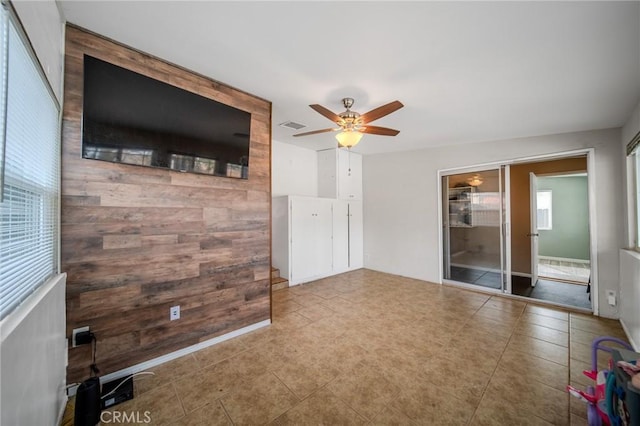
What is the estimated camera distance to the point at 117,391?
174 centimetres

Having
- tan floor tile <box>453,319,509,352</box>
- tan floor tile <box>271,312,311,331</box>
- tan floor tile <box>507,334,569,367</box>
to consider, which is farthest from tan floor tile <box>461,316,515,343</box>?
tan floor tile <box>271,312,311,331</box>

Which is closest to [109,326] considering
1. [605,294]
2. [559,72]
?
[559,72]

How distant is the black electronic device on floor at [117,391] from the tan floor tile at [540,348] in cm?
338

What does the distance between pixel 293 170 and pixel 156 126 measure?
2.99 metres

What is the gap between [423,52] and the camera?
73.9 inches

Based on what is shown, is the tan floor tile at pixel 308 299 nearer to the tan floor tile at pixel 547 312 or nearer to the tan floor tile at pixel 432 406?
the tan floor tile at pixel 432 406

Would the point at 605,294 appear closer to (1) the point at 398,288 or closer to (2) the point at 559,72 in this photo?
(1) the point at 398,288

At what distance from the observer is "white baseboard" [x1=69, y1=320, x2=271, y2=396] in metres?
1.88

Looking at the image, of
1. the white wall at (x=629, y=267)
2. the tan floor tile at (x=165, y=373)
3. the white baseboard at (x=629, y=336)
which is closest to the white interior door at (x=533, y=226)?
the white wall at (x=629, y=267)

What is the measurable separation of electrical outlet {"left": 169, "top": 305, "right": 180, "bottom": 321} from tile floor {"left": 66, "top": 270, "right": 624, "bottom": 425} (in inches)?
15.2

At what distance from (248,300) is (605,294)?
459 cm

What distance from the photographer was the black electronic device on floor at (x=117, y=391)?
1.66 metres

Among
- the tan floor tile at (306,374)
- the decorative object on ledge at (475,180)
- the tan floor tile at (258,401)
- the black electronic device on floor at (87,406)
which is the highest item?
the decorative object on ledge at (475,180)

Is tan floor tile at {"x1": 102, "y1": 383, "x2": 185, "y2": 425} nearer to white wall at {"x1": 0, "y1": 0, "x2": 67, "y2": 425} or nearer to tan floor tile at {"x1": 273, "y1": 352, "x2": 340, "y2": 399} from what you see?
white wall at {"x1": 0, "y1": 0, "x2": 67, "y2": 425}
